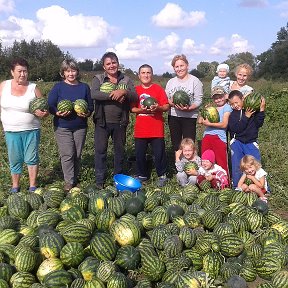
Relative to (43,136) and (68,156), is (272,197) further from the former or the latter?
(43,136)

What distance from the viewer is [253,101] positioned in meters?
6.33

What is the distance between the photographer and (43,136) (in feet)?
36.0

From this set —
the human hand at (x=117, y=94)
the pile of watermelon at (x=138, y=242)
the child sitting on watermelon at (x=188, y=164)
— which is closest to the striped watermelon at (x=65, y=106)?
the human hand at (x=117, y=94)

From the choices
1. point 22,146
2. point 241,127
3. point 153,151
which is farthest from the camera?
point 153,151

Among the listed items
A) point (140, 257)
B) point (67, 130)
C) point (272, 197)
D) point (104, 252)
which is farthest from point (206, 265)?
point (67, 130)

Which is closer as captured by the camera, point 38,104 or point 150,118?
point 38,104

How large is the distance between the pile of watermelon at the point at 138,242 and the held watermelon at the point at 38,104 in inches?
58.5

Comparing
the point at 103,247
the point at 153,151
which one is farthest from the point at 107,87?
the point at 103,247

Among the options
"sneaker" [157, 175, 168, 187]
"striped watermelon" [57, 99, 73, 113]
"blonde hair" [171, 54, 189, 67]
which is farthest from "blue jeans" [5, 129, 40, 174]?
"blonde hair" [171, 54, 189, 67]

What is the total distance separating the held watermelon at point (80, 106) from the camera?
6.38m

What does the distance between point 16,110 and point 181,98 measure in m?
2.70

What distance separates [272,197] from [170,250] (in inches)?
123

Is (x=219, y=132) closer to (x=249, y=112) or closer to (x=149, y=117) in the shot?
(x=249, y=112)

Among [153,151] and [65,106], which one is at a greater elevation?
[65,106]
